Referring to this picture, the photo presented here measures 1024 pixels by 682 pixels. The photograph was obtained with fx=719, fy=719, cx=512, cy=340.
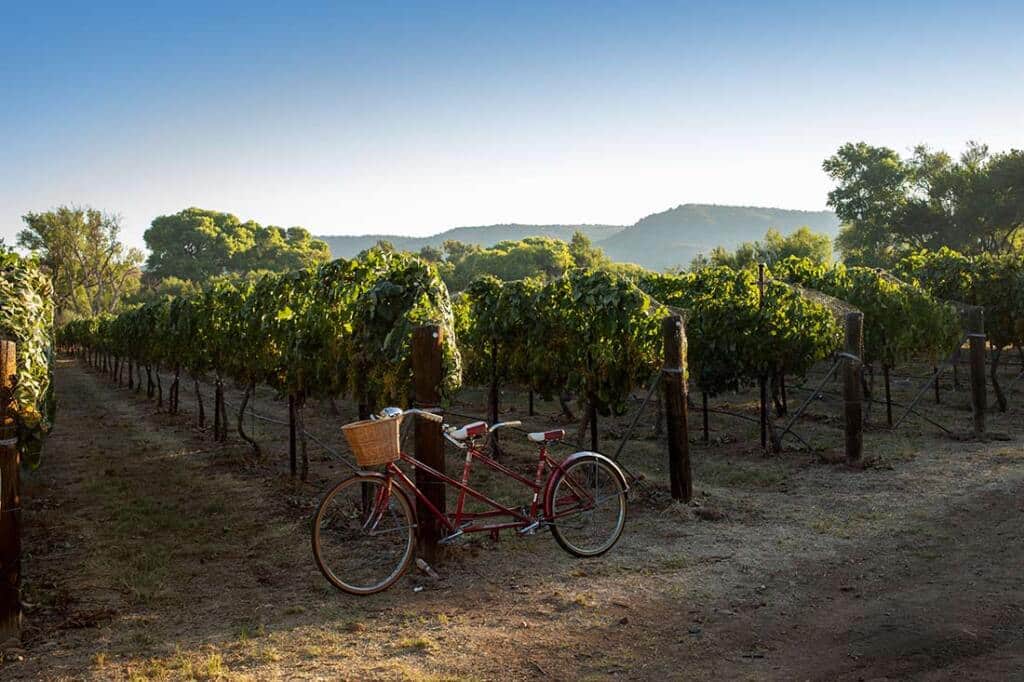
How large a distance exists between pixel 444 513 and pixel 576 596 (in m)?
1.41

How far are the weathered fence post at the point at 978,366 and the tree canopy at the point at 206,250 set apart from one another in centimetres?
10413

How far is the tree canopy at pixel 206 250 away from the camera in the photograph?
11031 cm

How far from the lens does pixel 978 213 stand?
49031 mm

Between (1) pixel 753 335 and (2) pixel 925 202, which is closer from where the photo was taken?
(1) pixel 753 335

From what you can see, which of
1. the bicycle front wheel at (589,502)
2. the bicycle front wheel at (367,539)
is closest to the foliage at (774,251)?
the bicycle front wheel at (589,502)

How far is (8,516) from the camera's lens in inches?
209

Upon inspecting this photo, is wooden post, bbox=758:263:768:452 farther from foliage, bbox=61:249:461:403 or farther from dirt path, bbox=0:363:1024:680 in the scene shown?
foliage, bbox=61:249:461:403

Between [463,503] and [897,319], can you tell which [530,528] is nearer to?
[463,503]

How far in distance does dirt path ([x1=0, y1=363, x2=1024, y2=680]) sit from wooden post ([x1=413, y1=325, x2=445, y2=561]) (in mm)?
419

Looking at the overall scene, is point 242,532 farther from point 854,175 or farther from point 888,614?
point 854,175

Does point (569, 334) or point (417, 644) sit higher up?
point (569, 334)

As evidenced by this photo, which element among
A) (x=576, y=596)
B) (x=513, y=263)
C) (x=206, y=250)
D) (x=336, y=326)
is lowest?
(x=576, y=596)

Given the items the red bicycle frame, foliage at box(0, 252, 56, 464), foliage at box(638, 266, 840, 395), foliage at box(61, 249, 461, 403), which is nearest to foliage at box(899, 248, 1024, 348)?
foliage at box(638, 266, 840, 395)

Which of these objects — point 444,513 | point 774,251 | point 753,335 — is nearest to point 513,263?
point 774,251
